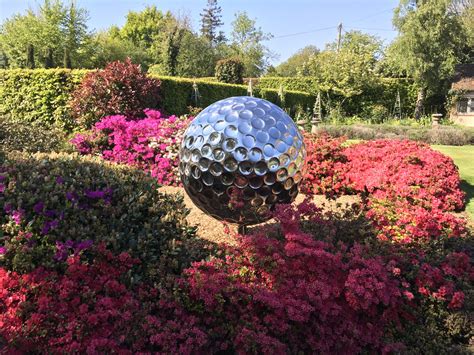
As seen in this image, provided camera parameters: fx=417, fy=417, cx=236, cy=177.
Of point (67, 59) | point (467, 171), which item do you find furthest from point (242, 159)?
point (67, 59)

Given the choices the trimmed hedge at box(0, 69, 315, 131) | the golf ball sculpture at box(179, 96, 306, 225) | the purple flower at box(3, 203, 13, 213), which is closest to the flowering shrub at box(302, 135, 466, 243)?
the golf ball sculpture at box(179, 96, 306, 225)

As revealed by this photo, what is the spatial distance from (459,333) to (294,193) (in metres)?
2.11

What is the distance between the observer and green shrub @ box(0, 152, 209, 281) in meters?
3.20

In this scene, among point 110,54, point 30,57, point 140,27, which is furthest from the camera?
point 140,27

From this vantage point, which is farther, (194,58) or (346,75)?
(194,58)

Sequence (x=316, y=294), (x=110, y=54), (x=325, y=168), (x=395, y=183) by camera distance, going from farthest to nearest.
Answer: (x=110, y=54) < (x=325, y=168) < (x=395, y=183) < (x=316, y=294)

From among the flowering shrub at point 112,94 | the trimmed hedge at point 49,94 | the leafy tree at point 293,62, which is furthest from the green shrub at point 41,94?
the leafy tree at point 293,62

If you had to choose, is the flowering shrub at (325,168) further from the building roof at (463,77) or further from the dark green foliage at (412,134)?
the building roof at (463,77)

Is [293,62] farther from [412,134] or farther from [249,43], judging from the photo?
[412,134]

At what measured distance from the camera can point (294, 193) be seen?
4.83m

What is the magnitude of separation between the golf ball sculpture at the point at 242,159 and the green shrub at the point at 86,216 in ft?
1.72

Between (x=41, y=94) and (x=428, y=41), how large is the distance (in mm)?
24984

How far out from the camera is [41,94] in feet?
45.4

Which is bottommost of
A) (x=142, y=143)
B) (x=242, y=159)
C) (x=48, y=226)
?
(x=48, y=226)
